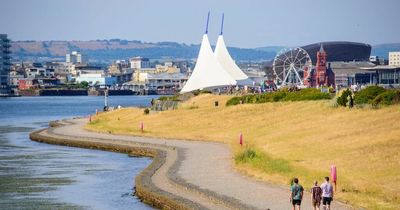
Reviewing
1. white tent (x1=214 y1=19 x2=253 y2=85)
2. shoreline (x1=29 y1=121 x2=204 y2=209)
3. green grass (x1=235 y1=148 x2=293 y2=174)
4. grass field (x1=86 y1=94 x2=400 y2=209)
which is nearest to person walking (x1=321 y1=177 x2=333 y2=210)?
grass field (x1=86 y1=94 x2=400 y2=209)

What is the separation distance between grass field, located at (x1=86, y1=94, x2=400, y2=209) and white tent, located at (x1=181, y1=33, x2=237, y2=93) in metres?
24.0

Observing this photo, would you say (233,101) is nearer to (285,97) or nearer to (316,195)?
(285,97)

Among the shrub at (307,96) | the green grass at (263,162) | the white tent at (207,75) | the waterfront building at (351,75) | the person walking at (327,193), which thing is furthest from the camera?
the waterfront building at (351,75)

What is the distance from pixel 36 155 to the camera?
184ft

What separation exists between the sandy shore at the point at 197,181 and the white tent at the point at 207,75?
48071mm

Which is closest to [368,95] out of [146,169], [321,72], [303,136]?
[303,136]

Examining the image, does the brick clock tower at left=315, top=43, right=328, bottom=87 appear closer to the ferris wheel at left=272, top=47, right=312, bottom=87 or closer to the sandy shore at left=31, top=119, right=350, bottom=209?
the ferris wheel at left=272, top=47, right=312, bottom=87

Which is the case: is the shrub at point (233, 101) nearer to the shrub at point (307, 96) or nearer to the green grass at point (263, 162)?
the shrub at point (307, 96)

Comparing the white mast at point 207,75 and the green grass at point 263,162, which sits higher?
the white mast at point 207,75

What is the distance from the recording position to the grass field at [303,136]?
33.9 meters

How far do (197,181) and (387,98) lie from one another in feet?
74.1

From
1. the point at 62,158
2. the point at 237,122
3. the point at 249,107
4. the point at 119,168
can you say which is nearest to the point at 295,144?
the point at 119,168

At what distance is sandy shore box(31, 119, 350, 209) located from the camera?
98.6ft

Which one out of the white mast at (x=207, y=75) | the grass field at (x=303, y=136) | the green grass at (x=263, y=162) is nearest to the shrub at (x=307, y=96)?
the grass field at (x=303, y=136)
